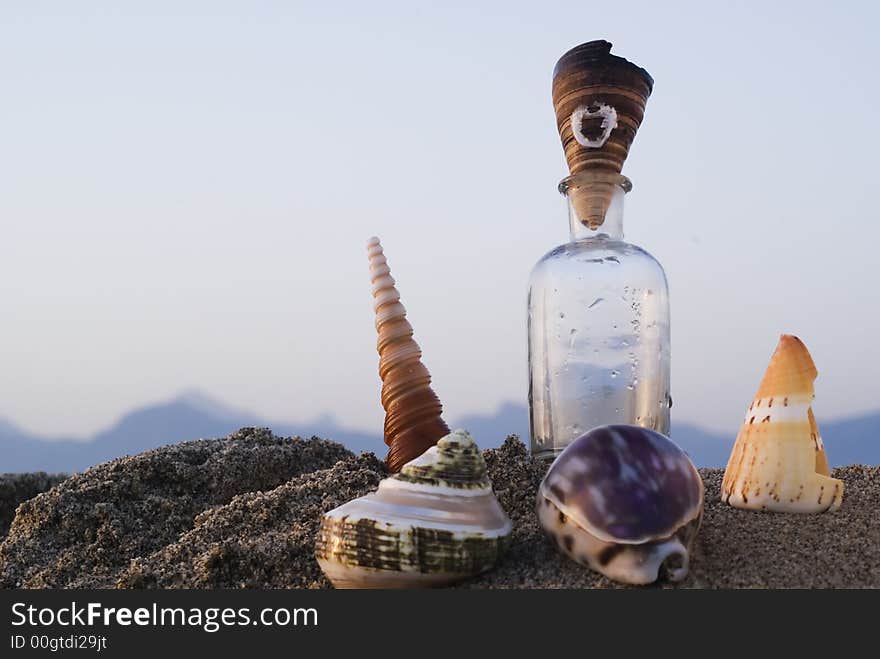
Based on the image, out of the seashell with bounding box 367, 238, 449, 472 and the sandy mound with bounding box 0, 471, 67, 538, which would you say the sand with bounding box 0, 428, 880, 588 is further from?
the sandy mound with bounding box 0, 471, 67, 538

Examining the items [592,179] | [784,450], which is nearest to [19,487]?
[592,179]

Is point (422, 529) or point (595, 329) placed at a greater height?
point (595, 329)

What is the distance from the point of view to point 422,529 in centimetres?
165

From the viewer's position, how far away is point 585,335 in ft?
7.98

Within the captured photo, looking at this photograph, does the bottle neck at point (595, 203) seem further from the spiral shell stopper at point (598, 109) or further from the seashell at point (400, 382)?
the seashell at point (400, 382)

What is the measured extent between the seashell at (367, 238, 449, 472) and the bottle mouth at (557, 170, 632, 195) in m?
0.64

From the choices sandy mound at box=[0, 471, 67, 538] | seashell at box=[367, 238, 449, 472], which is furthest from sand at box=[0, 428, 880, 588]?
sandy mound at box=[0, 471, 67, 538]

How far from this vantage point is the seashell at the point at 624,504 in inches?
62.8

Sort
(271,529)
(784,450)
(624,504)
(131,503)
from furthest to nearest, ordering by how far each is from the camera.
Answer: (131,503), (271,529), (784,450), (624,504)

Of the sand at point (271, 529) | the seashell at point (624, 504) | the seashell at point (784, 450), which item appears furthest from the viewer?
the seashell at point (784, 450)

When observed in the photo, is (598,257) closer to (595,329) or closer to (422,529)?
(595,329)

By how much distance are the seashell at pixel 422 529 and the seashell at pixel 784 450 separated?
29.9 inches

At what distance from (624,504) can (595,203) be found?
1.16m

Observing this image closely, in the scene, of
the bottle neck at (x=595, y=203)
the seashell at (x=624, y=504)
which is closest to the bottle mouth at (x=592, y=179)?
the bottle neck at (x=595, y=203)
